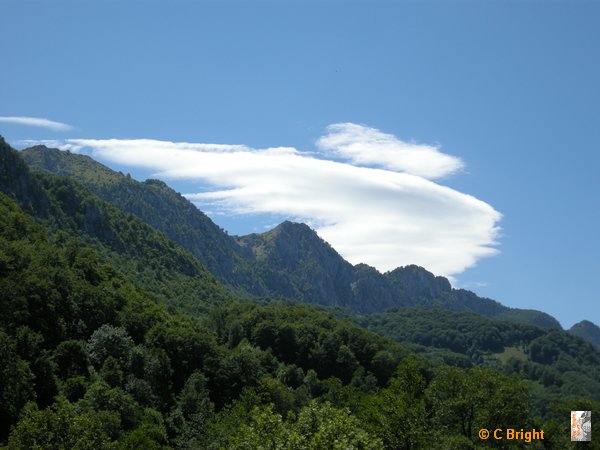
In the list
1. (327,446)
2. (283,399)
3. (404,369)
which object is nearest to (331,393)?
(283,399)

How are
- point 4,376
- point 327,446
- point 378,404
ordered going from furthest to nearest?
1. point 378,404
2. point 4,376
3. point 327,446

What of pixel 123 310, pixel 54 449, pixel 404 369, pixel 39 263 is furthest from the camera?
pixel 123 310

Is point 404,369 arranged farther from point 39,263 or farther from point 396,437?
point 39,263

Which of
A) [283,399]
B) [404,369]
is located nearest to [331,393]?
[283,399]

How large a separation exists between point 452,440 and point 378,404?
72.2 ft

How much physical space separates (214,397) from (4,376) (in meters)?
50.1

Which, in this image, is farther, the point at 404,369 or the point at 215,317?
the point at 215,317

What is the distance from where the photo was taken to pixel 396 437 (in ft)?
206

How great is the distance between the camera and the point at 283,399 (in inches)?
4353

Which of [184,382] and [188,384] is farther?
[184,382]

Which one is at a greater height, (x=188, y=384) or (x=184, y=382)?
(x=188, y=384)

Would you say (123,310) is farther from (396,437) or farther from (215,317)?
(396,437)

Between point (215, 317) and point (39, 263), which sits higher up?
point (39, 263)

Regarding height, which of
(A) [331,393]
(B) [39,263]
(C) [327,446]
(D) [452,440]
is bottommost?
(A) [331,393]
